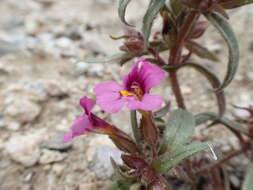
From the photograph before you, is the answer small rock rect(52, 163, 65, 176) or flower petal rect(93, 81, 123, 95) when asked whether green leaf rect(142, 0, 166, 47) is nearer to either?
flower petal rect(93, 81, 123, 95)

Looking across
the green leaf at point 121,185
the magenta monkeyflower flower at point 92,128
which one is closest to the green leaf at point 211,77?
the magenta monkeyflower flower at point 92,128

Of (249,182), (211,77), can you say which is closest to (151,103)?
(211,77)

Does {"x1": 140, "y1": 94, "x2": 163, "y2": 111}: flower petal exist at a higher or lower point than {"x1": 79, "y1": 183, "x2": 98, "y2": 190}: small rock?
higher

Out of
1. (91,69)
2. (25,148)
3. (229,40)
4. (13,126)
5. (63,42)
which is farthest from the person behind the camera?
(63,42)

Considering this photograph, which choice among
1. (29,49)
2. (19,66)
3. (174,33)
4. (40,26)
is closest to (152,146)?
(174,33)

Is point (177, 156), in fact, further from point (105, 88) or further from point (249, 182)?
point (249, 182)

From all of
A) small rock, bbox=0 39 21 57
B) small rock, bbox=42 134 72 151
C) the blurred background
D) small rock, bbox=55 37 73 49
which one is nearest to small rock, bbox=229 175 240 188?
the blurred background
